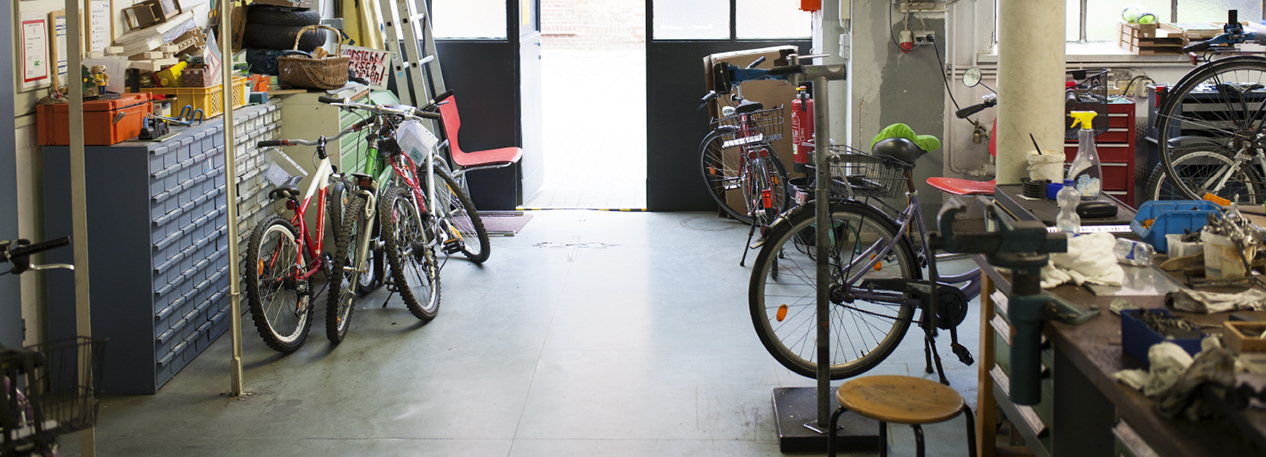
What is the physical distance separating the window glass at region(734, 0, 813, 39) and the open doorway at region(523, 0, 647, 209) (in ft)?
4.70

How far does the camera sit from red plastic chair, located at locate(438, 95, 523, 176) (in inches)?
279

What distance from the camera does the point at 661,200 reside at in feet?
26.6

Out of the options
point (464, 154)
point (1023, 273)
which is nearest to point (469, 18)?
point (464, 154)

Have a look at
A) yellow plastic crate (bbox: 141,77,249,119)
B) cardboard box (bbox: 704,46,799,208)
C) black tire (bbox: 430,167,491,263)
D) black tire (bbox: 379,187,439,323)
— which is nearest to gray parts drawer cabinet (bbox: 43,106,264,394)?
yellow plastic crate (bbox: 141,77,249,119)

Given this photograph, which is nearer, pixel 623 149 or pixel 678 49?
pixel 678 49

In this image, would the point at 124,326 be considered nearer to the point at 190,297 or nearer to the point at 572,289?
the point at 190,297

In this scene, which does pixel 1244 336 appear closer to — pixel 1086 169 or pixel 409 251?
pixel 1086 169

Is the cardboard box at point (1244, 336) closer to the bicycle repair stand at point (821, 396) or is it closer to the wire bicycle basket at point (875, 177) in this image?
the bicycle repair stand at point (821, 396)

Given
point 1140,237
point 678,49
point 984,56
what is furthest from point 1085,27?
point 1140,237

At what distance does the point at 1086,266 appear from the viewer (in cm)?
264

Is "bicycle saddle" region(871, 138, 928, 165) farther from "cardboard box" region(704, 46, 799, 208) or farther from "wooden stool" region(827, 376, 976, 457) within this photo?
"cardboard box" region(704, 46, 799, 208)

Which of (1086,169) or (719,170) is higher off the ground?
(1086,169)

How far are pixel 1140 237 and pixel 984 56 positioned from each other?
4002mm

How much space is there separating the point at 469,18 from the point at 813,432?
5.11 metres
